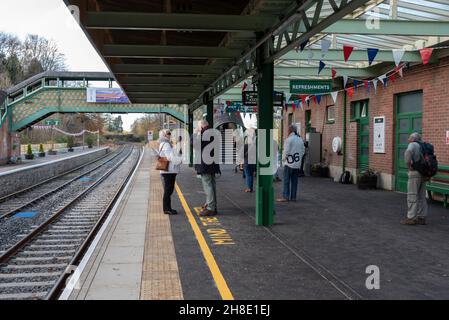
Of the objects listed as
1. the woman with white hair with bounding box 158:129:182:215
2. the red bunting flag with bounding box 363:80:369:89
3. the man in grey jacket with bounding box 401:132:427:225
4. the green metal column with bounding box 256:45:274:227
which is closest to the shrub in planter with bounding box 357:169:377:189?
the red bunting flag with bounding box 363:80:369:89

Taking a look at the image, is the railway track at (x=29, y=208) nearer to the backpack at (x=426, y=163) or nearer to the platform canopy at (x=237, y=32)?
the platform canopy at (x=237, y=32)

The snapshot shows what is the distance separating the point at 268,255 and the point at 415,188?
12.3 feet

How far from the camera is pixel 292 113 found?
25922mm

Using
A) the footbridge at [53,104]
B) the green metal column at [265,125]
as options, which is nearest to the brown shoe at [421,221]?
the green metal column at [265,125]

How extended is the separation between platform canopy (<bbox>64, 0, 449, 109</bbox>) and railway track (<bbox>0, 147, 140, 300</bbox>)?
3.62 metres

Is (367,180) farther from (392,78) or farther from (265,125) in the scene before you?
(265,125)

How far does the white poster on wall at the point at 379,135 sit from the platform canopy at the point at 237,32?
159 centimetres

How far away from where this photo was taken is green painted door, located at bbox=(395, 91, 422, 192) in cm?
1337

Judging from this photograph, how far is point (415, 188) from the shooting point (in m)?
9.11

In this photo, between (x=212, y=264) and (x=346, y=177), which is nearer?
(x=212, y=264)

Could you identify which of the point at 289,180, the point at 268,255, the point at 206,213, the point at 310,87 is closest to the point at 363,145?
the point at 310,87
